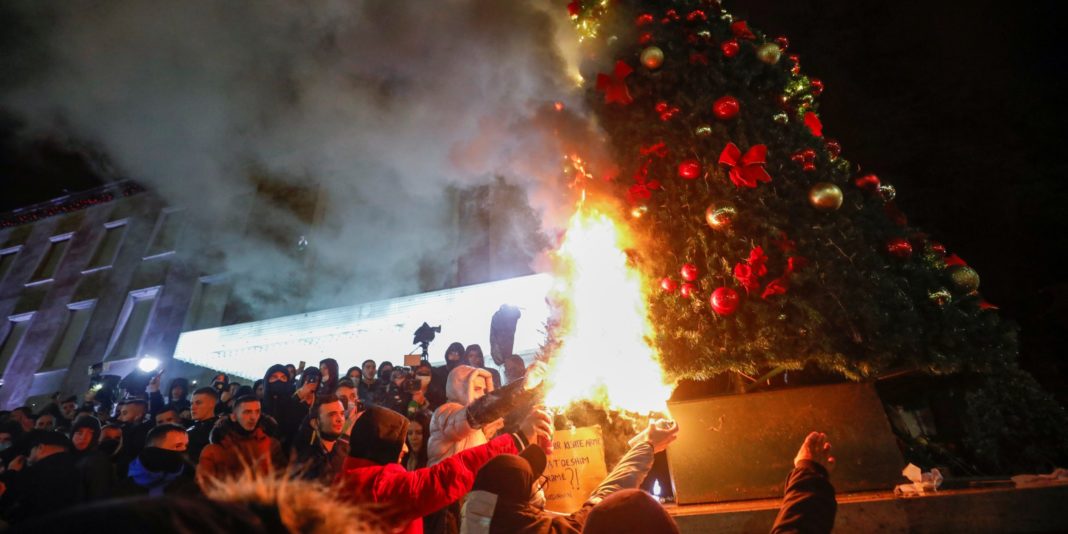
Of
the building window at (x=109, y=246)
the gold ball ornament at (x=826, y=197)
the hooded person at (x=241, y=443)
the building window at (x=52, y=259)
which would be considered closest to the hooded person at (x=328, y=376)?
the hooded person at (x=241, y=443)

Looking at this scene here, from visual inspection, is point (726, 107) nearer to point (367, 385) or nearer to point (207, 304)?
point (367, 385)

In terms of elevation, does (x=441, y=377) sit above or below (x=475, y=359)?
below

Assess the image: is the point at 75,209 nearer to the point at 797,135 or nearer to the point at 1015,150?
the point at 797,135

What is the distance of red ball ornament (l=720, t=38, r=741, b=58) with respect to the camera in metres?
4.92

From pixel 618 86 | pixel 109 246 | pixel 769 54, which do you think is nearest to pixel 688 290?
pixel 618 86

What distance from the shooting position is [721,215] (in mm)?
4086

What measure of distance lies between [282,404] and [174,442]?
2.12m

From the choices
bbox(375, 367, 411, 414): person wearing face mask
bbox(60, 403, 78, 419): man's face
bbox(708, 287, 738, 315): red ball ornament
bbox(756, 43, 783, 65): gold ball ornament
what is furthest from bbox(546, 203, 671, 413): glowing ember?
bbox(60, 403, 78, 419): man's face

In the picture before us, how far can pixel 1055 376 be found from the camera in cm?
525

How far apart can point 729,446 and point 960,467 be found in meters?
2.00

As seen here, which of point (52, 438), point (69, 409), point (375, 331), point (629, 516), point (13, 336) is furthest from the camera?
point (13, 336)

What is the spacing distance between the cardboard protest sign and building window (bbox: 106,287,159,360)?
18.7 metres

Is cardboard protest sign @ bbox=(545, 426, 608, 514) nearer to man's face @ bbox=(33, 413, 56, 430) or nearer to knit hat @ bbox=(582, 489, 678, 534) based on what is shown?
knit hat @ bbox=(582, 489, 678, 534)

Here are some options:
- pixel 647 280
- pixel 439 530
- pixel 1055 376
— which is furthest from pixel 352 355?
pixel 1055 376
